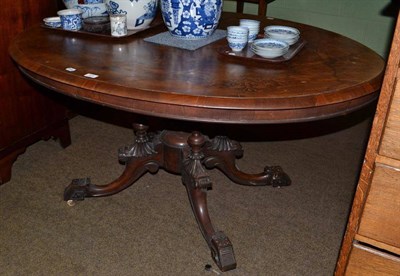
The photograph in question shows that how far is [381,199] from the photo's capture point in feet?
3.29

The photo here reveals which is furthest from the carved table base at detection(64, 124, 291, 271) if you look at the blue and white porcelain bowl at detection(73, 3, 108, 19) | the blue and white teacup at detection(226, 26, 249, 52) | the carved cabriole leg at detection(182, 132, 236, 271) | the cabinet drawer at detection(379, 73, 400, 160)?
the cabinet drawer at detection(379, 73, 400, 160)

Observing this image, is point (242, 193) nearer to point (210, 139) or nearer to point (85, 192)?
point (210, 139)

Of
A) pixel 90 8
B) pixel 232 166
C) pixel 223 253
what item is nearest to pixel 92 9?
pixel 90 8

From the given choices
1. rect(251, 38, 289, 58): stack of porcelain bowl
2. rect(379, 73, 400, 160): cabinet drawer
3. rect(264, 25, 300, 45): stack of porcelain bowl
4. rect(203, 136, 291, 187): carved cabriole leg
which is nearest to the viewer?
rect(379, 73, 400, 160): cabinet drawer

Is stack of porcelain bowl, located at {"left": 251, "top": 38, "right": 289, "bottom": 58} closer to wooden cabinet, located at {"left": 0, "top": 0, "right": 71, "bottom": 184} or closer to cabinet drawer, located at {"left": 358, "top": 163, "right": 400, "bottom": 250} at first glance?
cabinet drawer, located at {"left": 358, "top": 163, "right": 400, "bottom": 250}

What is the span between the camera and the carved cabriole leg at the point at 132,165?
69.2 inches

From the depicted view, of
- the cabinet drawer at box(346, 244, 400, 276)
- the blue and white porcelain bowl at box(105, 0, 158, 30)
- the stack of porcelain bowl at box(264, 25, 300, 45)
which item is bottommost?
the cabinet drawer at box(346, 244, 400, 276)

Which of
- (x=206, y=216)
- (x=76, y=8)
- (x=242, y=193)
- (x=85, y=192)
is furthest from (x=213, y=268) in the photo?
(x=76, y=8)

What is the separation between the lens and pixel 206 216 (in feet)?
5.24

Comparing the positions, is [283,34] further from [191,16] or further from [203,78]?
[203,78]

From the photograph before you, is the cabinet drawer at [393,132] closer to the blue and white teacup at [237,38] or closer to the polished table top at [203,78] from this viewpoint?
the polished table top at [203,78]

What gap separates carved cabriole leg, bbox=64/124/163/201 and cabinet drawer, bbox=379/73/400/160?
0.97 metres

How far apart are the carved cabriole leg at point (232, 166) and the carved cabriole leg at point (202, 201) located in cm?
19

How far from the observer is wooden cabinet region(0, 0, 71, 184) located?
1.77m
